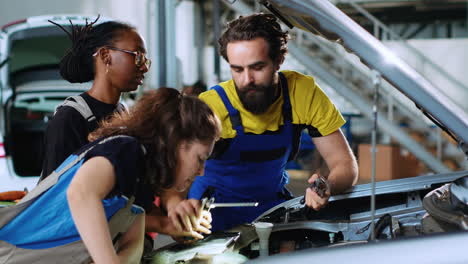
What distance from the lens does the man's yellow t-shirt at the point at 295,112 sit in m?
2.25

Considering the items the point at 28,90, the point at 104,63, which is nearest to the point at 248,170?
the point at 104,63

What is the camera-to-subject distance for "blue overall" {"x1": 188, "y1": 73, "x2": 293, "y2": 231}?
87.6 inches

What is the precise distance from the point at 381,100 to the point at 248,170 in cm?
646

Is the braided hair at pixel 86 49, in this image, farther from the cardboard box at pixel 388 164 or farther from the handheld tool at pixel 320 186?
the cardboard box at pixel 388 164

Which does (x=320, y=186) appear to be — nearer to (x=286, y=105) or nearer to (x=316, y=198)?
(x=316, y=198)

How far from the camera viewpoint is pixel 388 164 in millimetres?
7211

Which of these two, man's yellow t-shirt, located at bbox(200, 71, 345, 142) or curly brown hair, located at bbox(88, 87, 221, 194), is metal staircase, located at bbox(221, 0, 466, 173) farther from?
curly brown hair, located at bbox(88, 87, 221, 194)

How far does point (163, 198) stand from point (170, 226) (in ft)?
0.73

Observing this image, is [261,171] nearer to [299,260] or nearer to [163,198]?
[163,198]

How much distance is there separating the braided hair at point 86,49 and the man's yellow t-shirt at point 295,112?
49 cm

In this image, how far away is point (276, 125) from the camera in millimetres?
2291

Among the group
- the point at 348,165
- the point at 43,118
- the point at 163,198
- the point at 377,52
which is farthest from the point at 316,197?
the point at 43,118

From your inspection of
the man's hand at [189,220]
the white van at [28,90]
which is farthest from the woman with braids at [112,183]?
the white van at [28,90]

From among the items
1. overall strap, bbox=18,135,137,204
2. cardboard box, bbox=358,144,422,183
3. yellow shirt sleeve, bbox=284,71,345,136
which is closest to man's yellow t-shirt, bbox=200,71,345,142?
yellow shirt sleeve, bbox=284,71,345,136
